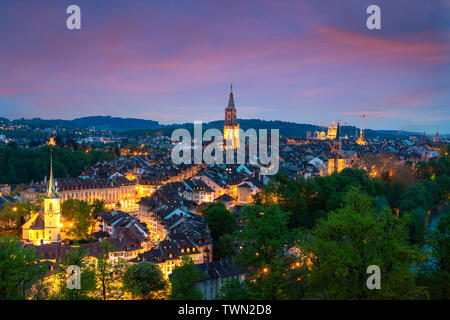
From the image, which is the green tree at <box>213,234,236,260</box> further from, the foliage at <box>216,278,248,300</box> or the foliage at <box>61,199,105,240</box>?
the foliage at <box>216,278,248,300</box>

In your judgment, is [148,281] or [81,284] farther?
[148,281]

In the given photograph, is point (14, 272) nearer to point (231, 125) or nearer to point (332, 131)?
point (231, 125)

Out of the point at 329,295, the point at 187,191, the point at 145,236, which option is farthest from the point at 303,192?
the point at 329,295

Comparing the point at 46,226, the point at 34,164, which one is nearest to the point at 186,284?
the point at 46,226

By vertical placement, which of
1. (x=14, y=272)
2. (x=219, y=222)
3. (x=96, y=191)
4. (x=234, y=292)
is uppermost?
(x=14, y=272)

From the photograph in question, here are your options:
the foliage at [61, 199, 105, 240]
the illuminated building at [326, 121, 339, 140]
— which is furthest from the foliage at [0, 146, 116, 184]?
the illuminated building at [326, 121, 339, 140]

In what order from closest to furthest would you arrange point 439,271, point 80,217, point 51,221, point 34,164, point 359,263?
point 359,263 → point 439,271 → point 51,221 → point 80,217 → point 34,164

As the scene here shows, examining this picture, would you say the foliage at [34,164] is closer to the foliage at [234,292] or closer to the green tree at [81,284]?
the green tree at [81,284]

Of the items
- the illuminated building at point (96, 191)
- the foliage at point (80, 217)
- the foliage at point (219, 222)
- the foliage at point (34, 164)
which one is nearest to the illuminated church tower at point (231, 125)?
the foliage at point (34, 164)

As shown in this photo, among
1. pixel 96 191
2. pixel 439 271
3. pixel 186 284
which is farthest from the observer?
pixel 96 191

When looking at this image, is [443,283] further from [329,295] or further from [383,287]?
[329,295]
